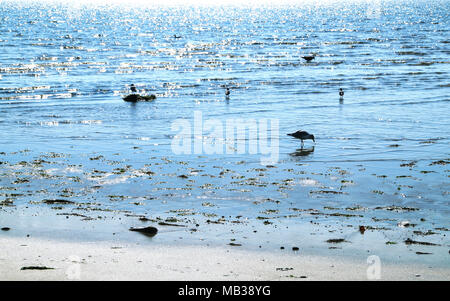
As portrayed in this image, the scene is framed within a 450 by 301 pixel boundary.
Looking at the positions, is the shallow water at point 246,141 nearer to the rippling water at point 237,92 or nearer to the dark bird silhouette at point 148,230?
the rippling water at point 237,92

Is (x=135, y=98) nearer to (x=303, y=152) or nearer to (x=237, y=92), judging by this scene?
(x=237, y=92)

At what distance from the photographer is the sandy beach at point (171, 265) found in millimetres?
10727

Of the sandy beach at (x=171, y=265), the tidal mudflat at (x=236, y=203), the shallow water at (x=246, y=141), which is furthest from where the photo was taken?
the shallow water at (x=246, y=141)

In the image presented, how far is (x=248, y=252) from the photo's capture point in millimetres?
12102

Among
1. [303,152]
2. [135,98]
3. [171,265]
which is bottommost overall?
[171,265]

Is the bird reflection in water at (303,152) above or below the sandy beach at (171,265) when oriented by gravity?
above

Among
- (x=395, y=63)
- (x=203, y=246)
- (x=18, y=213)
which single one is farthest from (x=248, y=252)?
(x=395, y=63)

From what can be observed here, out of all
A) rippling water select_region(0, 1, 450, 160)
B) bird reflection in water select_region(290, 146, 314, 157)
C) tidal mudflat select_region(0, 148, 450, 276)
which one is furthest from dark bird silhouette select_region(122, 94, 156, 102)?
bird reflection in water select_region(290, 146, 314, 157)

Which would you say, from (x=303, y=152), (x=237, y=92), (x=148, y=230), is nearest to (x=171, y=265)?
(x=148, y=230)

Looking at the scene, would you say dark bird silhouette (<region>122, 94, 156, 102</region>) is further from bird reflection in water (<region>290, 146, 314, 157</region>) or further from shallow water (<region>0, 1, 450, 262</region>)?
bird reflection in water (<region>290, 146, 314, 157</region>)

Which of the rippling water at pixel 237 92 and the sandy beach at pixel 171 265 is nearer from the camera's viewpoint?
the sandy beach at pixel 171 265

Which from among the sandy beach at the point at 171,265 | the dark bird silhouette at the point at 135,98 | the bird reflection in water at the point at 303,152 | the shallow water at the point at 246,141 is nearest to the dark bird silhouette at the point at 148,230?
the shallow water at the point at 246,141

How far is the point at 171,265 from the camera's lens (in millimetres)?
11305

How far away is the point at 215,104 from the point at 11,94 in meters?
13.9
